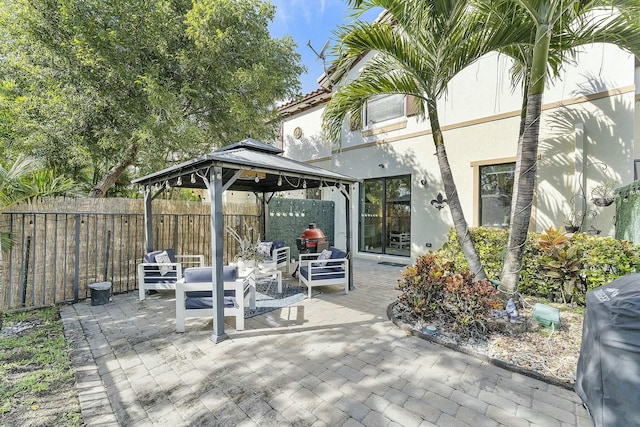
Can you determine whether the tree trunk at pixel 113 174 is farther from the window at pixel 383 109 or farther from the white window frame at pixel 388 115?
the window at pixel 383 109

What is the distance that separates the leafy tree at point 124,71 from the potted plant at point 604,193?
26.1 feet

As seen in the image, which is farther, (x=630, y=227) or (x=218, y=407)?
(x=630, y=227)

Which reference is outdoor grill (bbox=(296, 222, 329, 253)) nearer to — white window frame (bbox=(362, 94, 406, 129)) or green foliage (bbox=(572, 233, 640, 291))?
white window frame (bbox=(362, 94, 406, 129))

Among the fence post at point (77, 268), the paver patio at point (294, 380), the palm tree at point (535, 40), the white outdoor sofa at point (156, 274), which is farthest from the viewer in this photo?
the white outdoor sofa at point (156, 274)

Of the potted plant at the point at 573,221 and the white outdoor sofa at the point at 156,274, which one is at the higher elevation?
the potted plant at the point at 573,221

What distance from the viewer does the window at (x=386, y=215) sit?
930cm

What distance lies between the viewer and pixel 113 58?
6.57 metres

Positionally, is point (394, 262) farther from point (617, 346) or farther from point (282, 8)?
point (282, 8)

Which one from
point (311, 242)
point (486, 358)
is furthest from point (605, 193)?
point (311, 242)

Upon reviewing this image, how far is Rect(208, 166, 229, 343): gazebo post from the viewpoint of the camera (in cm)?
387

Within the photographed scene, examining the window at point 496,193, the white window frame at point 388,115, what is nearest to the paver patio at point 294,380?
the window at point 496,193

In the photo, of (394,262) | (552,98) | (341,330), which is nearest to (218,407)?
(341,330)

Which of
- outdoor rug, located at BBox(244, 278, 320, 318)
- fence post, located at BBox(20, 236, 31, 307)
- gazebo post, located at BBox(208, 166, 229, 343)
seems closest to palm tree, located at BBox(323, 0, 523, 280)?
gazebo post, located at BBox(208, 166, 229, 343)

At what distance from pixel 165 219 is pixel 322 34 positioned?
7761 mm
